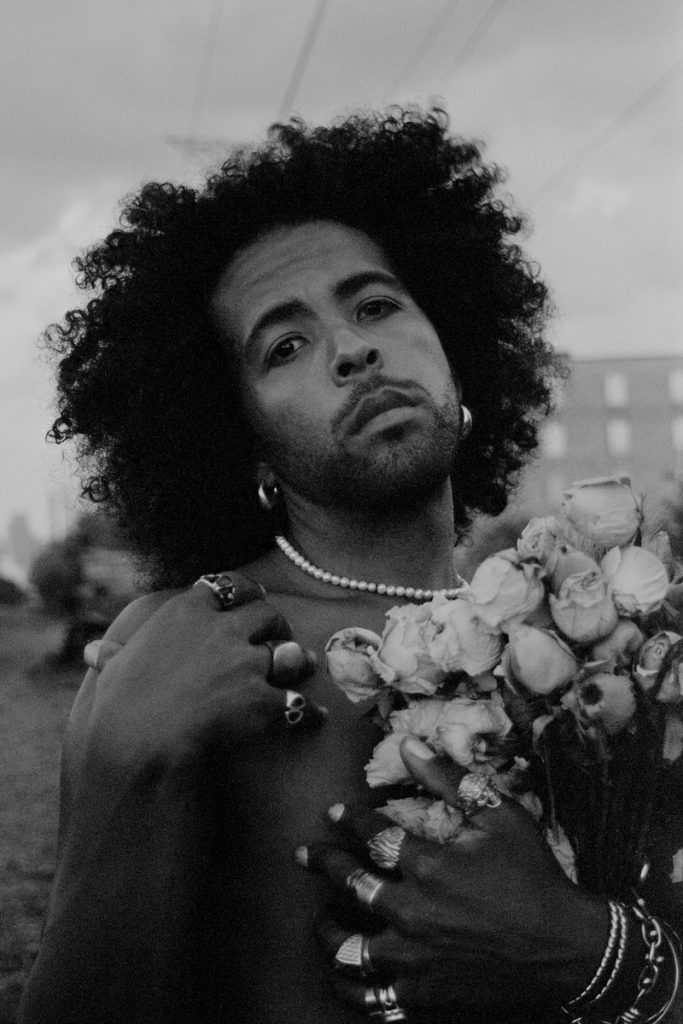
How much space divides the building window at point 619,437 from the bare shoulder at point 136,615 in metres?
36.0

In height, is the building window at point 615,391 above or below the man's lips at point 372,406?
above

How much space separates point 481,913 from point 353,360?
1.07 meters

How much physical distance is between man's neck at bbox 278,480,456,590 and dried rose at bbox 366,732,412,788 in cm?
67

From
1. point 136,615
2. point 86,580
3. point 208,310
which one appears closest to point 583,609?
point 136,615

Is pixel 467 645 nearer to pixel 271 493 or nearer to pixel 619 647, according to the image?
pixel 619 647

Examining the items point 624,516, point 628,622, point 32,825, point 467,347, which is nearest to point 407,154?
point 467,347

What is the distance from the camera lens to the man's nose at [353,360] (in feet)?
7.75

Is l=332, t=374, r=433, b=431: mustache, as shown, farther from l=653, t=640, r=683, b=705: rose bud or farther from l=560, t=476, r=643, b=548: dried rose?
l=653, t=640, r=683, b=705: rose bud

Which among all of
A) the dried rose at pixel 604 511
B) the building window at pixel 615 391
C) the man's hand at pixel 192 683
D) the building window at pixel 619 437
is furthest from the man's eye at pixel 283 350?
the building window at pixel 615 391

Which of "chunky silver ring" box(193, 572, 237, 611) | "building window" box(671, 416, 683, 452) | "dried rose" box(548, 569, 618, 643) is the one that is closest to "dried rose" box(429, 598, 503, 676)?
"dried rose" box(548, 569, 618, 643)

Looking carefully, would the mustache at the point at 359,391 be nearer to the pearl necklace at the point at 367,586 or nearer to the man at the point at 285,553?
the man at the point at 285,553

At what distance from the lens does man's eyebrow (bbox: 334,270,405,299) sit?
2525 millimetres

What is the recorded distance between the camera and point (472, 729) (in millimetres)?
1759

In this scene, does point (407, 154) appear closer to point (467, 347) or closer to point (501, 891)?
point (467, 347)
